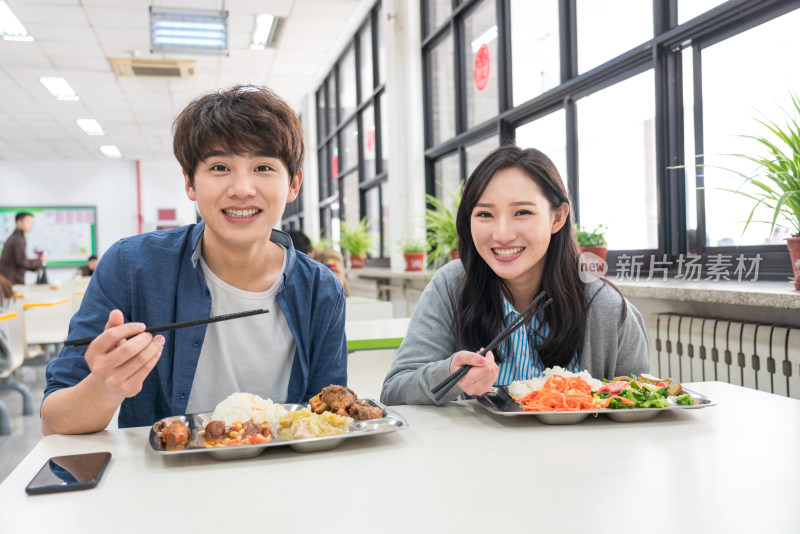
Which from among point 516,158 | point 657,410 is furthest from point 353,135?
point 657,410

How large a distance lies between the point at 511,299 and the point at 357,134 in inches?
259

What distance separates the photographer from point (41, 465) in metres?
0.95

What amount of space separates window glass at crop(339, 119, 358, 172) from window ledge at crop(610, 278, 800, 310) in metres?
5.87

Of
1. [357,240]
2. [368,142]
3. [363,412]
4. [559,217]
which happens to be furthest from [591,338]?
[368,142]

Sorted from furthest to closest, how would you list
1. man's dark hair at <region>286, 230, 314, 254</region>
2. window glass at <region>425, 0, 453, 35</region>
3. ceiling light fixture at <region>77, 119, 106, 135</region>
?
ceiling light fixture at <region>77, 119, 106, 135</region>
window glass at <region>425, 0, 453, 35</region>
man's dark hair at <region>286, 230, 314, 254</region>

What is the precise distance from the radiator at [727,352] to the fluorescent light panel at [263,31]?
497cm

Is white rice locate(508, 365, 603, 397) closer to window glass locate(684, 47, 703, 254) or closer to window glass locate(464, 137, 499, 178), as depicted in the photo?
window glass locate(684, 47, 703, 254)

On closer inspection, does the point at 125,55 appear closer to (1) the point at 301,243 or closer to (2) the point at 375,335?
(1) the point at 301,243

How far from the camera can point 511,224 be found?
4.93 ft

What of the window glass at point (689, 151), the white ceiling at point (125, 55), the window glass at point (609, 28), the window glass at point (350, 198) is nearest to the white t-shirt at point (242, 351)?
the window glass at point (689, 151)

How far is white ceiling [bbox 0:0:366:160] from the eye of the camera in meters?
5.81

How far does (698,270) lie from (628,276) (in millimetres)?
430

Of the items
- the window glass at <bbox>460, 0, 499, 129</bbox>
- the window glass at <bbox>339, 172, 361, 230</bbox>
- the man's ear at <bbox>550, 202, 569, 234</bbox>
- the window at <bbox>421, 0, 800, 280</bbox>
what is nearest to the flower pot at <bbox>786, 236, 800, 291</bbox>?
the window at <bbox>421, 0, 800, 280</bbox>

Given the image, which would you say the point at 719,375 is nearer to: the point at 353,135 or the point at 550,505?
the point at 550,505
